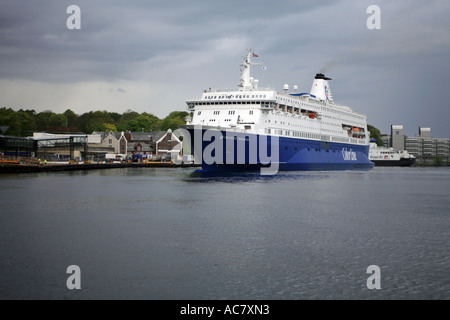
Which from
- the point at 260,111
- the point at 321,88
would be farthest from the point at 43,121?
the point at 260,111

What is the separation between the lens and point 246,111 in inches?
2490

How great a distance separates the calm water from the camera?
38.7ft

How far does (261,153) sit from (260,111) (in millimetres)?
5854

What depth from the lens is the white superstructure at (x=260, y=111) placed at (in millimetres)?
62406

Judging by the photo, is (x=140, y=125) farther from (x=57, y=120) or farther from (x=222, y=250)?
(x=222, y=250)

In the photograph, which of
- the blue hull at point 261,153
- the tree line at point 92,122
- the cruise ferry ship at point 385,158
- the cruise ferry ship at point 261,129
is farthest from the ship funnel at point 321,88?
the cruise ferry ship at point 385,158

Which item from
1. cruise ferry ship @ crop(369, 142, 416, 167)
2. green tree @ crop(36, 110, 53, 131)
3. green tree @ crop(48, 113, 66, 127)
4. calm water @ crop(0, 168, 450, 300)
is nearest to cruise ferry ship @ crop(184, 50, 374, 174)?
calm water @ crop(0, 168, 450, 300)

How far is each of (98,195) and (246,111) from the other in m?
33.1

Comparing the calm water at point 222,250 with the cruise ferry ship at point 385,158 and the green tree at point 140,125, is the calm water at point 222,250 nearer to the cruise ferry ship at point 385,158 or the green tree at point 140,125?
the cruise ferry ship at point 385,158

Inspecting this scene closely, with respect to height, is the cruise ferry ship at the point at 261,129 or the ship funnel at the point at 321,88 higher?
the ship funnel at the point at 321,88

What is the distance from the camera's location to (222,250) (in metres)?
15.8

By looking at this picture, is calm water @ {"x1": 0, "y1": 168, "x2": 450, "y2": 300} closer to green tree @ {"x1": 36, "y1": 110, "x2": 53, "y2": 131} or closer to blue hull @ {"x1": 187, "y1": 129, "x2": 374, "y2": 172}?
blue hull @ {"x1": 187, "y1": 129, "x2": 374, "y2": 172}

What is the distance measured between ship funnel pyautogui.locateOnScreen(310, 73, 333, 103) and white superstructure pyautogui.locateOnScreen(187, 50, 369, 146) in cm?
552
